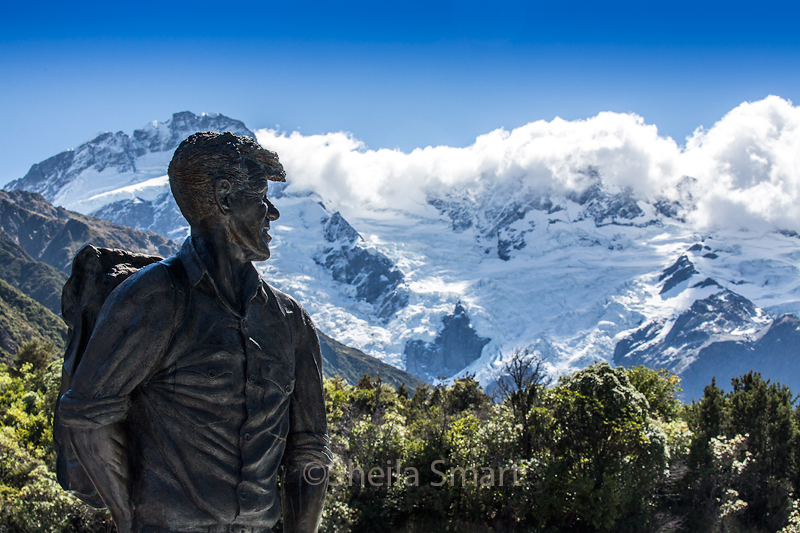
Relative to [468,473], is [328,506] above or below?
below

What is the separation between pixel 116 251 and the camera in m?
3.71

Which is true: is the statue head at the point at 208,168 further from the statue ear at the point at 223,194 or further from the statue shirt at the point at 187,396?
the statue shirt at the point at 187,396

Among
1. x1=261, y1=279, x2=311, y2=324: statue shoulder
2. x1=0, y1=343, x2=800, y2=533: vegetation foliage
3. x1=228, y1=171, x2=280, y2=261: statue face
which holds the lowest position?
x1=0, y1=343, x2=800, y2=533: vegetation foliage

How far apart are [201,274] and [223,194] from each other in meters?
0.50

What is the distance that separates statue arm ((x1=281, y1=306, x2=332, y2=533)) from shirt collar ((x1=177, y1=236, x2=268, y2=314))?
0.38m

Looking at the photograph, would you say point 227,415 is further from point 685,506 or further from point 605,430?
point 685,506

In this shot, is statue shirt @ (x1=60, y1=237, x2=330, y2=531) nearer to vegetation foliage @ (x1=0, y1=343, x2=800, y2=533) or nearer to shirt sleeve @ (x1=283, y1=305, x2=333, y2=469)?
shirt sleeve @ (x1=283, y1=305, x2=333, y2=469)

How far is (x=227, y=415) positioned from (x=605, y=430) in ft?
92.2

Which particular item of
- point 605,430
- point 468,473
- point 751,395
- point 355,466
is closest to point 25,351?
point 355,466

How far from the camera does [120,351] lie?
3074 millimetres

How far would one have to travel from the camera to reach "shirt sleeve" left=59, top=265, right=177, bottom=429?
3.02 m

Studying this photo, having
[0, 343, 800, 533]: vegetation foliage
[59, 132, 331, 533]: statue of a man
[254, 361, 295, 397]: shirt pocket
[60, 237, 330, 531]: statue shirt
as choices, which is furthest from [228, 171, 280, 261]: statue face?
[0, 343, 800, 533]: vegetation foliage

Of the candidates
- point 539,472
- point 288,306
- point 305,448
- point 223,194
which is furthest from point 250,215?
point 539,472

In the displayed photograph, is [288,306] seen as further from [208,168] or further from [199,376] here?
[208,168]
